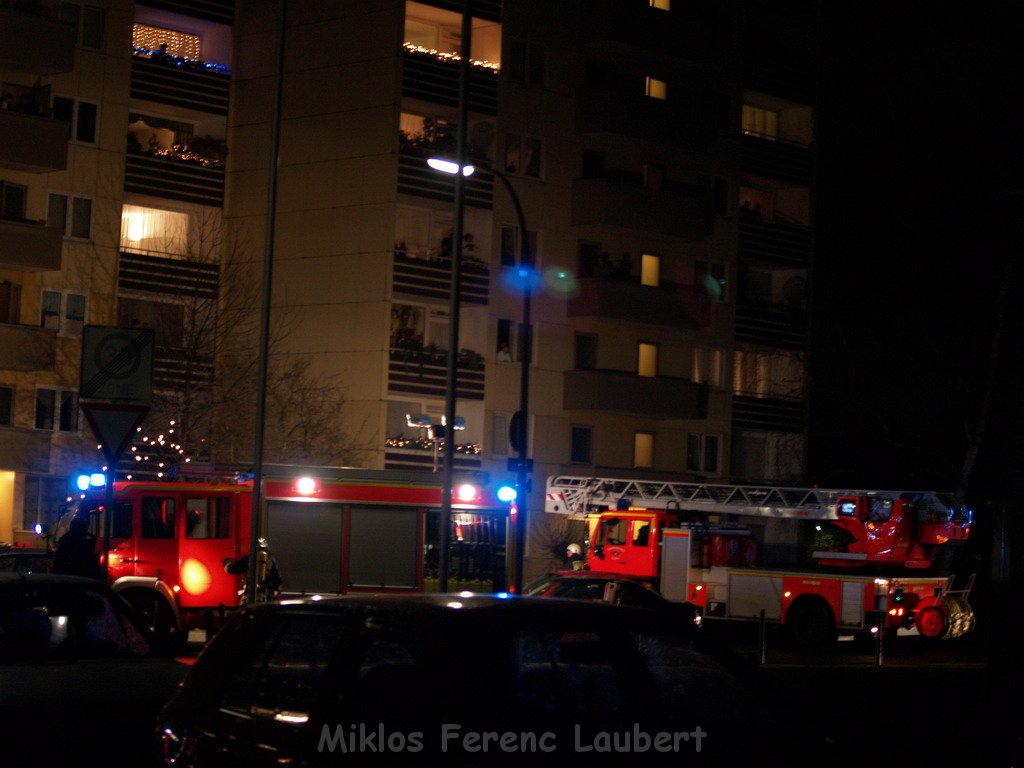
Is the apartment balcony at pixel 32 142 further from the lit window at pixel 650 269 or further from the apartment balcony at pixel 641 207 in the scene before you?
the lit window at pixel 650 269

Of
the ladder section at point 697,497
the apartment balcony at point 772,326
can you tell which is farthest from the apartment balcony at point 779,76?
the ladder section at point 697,497

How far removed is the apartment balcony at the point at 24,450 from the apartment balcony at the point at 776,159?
76.2 ft

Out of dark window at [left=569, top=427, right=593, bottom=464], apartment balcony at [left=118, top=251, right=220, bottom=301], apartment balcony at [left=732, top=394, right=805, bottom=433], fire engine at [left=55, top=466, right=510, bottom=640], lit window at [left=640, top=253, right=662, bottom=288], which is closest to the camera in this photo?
fire engine at [left=55, top=466, right=510, bottom=640]

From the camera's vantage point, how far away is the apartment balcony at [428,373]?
138ft

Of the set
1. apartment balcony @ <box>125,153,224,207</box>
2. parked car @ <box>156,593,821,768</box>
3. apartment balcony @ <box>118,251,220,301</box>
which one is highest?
apartment balcony @ <box>125,153,224,207</box>

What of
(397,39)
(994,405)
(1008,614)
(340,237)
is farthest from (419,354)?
(1008,614)

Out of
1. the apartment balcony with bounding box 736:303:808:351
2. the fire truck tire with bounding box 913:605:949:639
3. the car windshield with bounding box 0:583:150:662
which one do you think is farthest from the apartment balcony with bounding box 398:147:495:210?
the car windshield with bounding box 0:583:150:662

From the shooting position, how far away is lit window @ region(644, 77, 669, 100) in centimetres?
4959

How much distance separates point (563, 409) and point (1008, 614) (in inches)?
1203

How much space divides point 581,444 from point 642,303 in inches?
170

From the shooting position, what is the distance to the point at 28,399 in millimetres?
39719

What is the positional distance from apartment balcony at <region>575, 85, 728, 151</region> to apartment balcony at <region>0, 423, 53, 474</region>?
16990 mm

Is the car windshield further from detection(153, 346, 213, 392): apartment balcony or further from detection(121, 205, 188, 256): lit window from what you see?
detection(121, 205, 188, 256): lit window

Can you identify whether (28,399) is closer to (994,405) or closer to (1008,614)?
(994,405)
